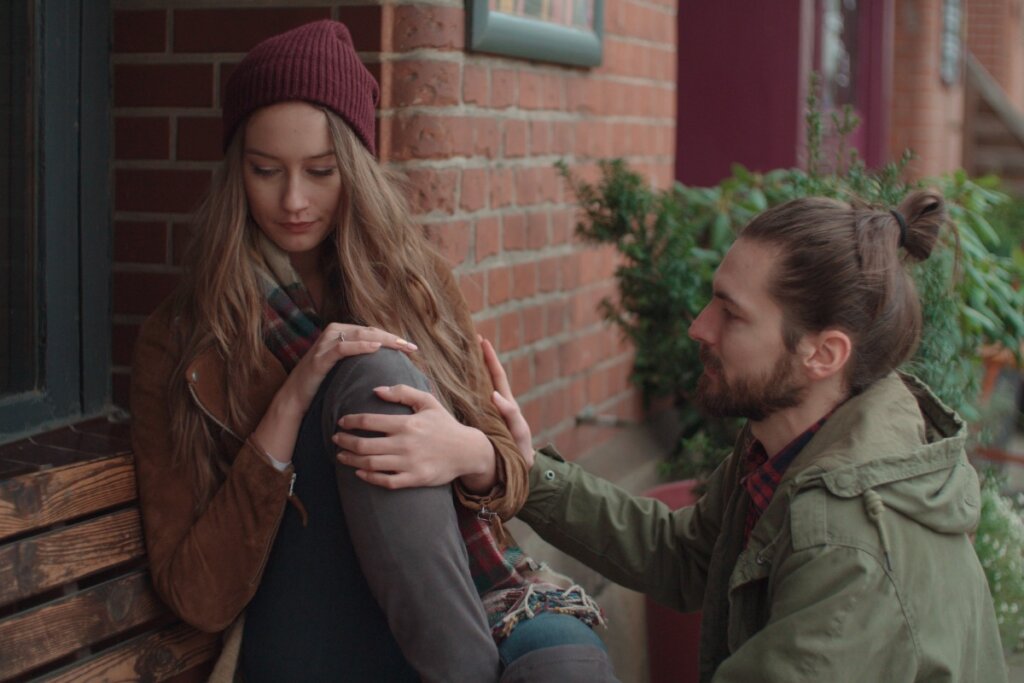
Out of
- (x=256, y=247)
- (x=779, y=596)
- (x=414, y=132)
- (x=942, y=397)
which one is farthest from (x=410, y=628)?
(x=942, y=397)

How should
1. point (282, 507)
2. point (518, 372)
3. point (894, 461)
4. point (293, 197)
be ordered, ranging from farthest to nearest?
point (518, 372), point (293, 197), point (282, 507), point (894, 461)

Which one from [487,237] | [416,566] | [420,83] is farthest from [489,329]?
[416,566]

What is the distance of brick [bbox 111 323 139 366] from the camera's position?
2.61 m

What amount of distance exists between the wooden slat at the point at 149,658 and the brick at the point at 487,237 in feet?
3.40

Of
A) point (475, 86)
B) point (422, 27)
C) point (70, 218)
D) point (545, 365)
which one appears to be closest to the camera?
point (70, 218)

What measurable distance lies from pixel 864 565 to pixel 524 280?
1498 mm

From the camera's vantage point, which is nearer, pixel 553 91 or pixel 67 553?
pixel 67 553

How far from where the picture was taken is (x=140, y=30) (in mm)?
2615

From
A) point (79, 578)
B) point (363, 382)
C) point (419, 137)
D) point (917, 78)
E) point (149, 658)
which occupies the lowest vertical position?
point (149, 658)

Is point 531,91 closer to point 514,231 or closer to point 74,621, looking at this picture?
point 514,231

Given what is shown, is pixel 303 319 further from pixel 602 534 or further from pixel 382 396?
pixel 602 534

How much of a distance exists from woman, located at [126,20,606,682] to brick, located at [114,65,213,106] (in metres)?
0.39

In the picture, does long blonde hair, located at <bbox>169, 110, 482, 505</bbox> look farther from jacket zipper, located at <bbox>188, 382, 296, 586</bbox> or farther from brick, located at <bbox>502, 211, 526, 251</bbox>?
brick, located at <bbox>502, 211, 526, 251</bbox>

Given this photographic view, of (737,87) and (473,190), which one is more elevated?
(737,87)
